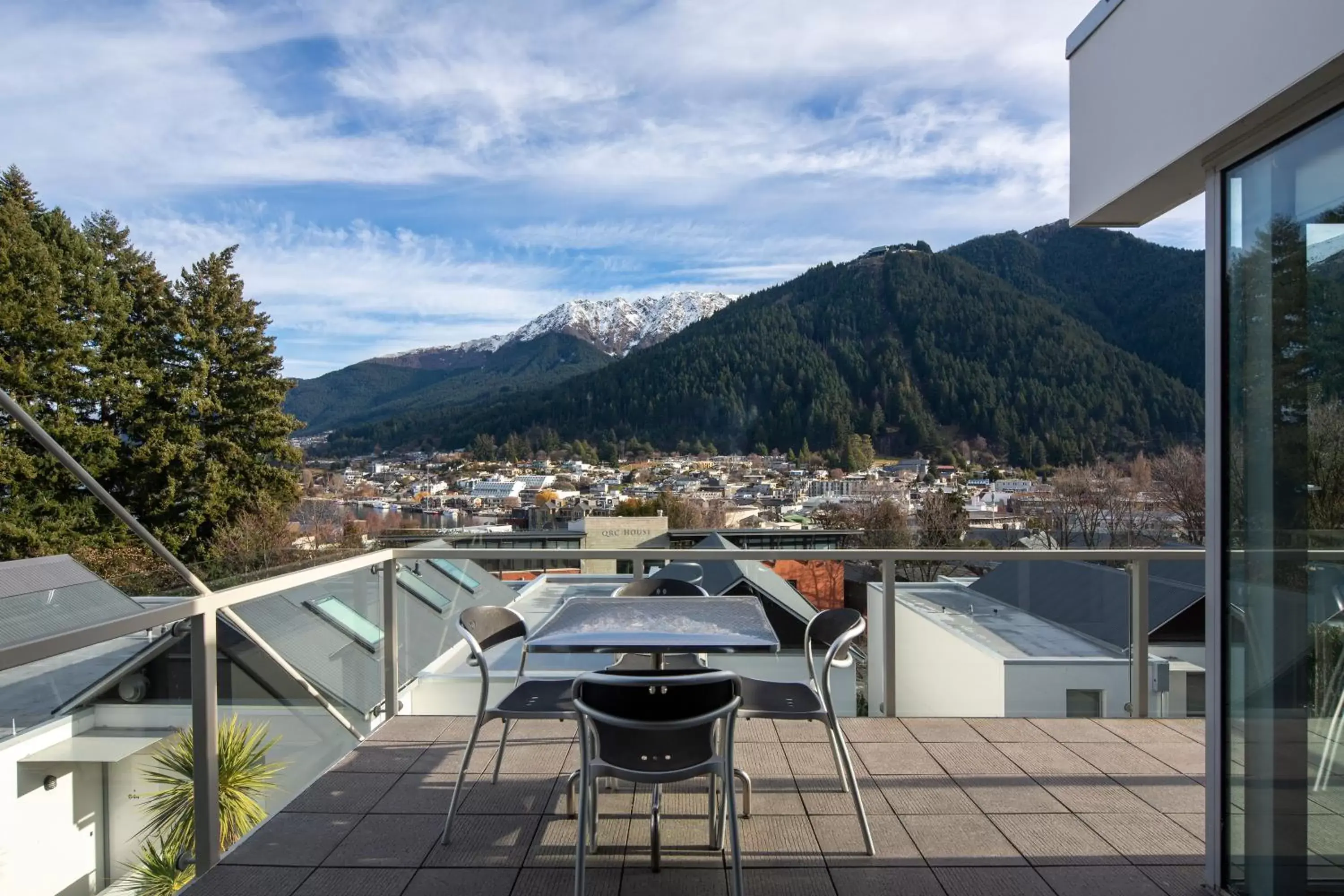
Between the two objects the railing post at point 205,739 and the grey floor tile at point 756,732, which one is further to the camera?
the grey floor tile at point 756,732

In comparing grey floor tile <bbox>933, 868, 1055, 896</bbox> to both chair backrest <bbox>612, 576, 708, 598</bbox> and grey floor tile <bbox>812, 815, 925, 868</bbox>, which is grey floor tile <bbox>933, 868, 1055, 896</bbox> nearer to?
grey floor tile <bbox>812, 815, 925, 868</bbox>

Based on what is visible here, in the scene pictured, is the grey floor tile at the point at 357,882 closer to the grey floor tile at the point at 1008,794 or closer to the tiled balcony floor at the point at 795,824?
the tiled balcony floor at the point at 795,824

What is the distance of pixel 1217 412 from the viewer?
261 centimetres

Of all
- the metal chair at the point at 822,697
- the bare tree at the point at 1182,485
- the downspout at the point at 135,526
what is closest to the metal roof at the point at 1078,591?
the metal chair at the point at 822,697

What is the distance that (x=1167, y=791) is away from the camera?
3.66 meters

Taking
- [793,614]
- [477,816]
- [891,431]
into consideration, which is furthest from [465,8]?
[891,431]

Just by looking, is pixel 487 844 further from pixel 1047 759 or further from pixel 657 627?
pixel 1047 759

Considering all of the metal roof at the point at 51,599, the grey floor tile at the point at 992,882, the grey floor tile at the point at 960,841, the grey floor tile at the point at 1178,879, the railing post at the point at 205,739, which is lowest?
the grey floor tile at the point at 960,841

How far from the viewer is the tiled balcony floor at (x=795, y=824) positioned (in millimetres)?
2830

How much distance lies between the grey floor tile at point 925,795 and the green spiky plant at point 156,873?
2557mm

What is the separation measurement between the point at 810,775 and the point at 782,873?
96 centimetres

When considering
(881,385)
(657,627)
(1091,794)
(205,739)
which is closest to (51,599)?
(205,739)

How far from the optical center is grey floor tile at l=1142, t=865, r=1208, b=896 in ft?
8.95

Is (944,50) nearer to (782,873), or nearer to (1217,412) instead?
(1217,412)
